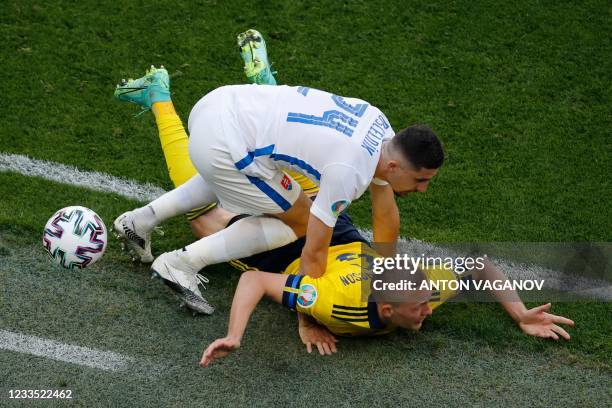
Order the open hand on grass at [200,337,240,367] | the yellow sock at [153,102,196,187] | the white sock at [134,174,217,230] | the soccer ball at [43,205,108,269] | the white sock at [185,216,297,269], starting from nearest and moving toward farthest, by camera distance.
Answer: the open hand on grass at [200,337,240,367]
the soccer ball at [43,205,108,269]
the white sock at [185,216,297,269]
the white sock at [134,174,217,230]
the yellow sock at [153,102,196,187]

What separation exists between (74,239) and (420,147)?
6.07ft

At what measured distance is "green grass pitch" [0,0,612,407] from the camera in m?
4.63

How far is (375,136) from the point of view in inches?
184

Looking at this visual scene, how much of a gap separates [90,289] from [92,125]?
1.75 meters

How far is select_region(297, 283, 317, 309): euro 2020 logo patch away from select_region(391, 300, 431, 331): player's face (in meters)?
0.41

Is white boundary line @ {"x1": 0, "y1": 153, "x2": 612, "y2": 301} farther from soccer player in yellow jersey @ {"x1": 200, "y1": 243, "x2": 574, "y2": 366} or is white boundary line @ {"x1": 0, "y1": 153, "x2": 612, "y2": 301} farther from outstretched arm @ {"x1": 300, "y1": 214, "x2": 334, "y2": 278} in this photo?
outstretched arm @ {"x1": 300, "y1": 214, "x2": 334, "y2": 278}

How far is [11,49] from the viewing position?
23.7 feet

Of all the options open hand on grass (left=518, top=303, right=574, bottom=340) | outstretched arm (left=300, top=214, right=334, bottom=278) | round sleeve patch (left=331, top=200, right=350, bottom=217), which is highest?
round sleeve patch (left=331, top=200, right=350, bottom=217)

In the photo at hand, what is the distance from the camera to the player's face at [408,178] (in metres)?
4.63

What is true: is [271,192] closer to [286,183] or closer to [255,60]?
[286,183]

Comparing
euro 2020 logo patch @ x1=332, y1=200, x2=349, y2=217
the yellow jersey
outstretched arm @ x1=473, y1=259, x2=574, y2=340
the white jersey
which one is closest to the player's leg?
the white jersey

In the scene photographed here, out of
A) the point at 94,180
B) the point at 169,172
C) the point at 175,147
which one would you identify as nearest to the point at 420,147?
the point at 175,147

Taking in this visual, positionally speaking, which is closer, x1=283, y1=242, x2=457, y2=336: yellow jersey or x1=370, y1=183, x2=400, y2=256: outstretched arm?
x1=283, y1=242, x2=457, y2=336: yellow jersey

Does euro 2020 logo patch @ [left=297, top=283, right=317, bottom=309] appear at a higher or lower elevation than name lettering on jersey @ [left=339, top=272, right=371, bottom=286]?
lower
